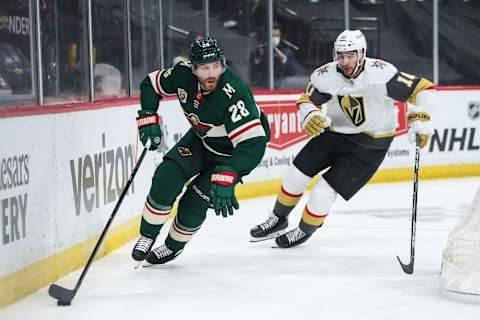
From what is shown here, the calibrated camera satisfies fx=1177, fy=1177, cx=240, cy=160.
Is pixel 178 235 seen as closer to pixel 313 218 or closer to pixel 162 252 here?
pixel 162 252

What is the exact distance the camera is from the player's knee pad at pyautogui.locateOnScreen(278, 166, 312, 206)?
6.50 metres

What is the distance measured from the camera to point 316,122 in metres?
6.18

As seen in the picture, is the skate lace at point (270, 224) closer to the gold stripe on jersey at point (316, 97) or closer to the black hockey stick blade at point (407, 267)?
the gold stripe on jersey at point (316, 97)

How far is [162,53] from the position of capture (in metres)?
9.29

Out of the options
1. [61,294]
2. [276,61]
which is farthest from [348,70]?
[276,61]

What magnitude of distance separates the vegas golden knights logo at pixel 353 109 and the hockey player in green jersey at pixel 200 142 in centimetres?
91

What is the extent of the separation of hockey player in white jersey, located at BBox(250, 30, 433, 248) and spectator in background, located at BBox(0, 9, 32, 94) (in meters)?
1.48

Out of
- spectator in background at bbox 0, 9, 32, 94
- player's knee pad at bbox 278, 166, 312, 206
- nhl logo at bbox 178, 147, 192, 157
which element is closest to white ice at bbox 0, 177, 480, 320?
player's knee pad at bbox 278, 166, 312, 206

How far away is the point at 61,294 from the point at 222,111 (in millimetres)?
1162

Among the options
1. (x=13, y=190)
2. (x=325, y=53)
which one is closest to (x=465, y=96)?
(x=325, y=53)

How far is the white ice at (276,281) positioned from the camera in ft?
15.1

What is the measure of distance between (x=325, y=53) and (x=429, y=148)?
4.41ft

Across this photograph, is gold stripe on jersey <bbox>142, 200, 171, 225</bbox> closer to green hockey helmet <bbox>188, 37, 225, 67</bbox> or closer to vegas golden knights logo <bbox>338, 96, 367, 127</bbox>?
green hockey helmet <bbox>188, 37, 225, 67</bbox>

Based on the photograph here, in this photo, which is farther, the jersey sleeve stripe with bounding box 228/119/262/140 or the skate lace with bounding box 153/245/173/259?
the skate lace with bounding box 153/245/173/259
